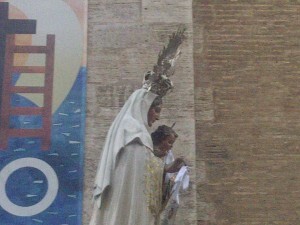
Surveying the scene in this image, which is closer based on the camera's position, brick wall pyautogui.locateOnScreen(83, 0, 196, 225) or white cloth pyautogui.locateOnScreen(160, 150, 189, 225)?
white cloth pyautogui.locateOnScreen(160, 150, 189, 225)

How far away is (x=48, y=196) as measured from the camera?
21.1 ft

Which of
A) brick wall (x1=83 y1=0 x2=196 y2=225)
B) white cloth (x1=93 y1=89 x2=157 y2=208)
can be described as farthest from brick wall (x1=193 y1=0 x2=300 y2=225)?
white cloth (x1=93 y1=89 x2=157 y2=208)

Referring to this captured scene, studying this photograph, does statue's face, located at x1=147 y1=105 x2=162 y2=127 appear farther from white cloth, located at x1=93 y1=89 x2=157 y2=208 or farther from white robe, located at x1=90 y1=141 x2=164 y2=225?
white robe, located at x1=90 y1=141 x2=164 y2=225

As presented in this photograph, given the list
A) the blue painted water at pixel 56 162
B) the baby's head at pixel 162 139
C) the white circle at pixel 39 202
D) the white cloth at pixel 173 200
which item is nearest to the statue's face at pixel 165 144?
the baby's head at pixel 162 139

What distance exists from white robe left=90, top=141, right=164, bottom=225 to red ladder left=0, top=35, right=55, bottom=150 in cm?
220

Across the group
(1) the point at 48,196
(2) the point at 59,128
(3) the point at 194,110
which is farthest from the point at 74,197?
(3) the point at 194,110

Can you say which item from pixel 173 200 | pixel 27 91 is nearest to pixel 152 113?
pixel 173 200

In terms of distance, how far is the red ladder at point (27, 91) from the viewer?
21.8 feet

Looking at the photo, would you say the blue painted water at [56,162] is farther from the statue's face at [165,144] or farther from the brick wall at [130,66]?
the statue's face at [165,144]

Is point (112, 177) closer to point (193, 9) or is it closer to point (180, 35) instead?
point (180, 35)

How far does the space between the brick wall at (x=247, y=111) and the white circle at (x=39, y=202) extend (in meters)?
1.41

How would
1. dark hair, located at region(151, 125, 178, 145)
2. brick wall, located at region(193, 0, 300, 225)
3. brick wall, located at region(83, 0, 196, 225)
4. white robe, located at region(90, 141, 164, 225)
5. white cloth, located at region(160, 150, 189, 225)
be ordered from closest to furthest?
1. white robe, located at region(90, 141, 164, 225)
2. dark hair, located at region(151, 125, 178, 145)
3. white cloth, located at region(160, 150, 189, 225)
4. brick wall, located at region(83, 0, 196, 225)
5. brick wall, located at region(193, 0, 300, 225)

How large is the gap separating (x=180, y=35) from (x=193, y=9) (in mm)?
2258

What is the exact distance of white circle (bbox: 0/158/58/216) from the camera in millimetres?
6398
